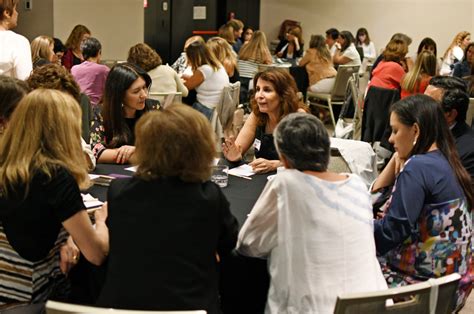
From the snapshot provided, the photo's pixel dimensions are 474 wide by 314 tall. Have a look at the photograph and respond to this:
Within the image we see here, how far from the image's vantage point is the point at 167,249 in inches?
82.0

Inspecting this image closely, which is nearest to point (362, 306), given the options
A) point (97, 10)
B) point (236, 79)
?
point (236, 79)

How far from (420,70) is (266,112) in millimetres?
2740

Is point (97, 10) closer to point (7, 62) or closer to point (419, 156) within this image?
point (7, 62)

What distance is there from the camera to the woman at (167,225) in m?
2.08

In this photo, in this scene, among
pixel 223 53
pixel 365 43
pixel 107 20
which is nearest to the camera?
pixel 223 53

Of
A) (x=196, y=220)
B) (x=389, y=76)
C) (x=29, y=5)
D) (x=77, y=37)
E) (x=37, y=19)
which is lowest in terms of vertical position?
(x=196, y=220)

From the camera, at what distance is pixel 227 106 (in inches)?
264

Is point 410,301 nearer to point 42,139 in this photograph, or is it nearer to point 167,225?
point 167,225

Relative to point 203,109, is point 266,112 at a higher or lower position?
higher

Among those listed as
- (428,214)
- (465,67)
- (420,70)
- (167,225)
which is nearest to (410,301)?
(428,214)

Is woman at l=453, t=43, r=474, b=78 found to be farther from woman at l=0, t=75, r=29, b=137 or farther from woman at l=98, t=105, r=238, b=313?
woman at l=98, t=105, r=238, b=313

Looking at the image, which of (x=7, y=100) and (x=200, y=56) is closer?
(x=7, y=100)

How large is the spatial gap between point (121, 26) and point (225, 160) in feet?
21.7

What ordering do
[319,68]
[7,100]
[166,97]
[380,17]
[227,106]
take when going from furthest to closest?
[380,17]
[319,68]
[227,106]
[166,97]
[7,100]
